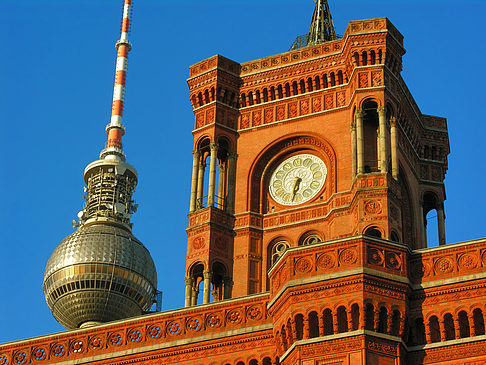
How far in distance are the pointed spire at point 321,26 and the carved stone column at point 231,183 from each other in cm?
981

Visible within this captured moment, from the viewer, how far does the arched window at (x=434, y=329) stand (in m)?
35.5

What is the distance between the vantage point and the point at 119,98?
101 meters

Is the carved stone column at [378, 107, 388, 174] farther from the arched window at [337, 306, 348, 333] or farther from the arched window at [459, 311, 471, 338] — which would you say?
the arched window at [337, 306, 348, 333]

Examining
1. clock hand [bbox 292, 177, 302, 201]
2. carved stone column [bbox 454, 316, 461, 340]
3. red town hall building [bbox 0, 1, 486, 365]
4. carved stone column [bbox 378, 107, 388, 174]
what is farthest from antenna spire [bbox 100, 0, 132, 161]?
carved stone column [bbox 454, 316, 461, 340]

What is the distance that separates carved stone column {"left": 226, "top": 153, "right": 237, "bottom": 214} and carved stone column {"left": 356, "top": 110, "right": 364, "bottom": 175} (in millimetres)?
5835

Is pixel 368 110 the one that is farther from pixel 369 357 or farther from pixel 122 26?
pixel 122 26

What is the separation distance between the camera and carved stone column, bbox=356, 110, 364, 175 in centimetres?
4762

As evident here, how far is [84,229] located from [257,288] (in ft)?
127

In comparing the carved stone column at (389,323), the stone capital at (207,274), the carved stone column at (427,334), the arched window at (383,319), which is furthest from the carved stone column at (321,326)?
the stone capital at (207,274)

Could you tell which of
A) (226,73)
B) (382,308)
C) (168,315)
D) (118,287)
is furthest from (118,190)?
(382,308)

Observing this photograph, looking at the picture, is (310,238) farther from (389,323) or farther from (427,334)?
(389,323)

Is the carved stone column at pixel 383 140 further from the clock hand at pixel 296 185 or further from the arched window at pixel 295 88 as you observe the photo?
the arched window at pixel 295 88

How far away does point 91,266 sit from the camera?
7975 centimetres

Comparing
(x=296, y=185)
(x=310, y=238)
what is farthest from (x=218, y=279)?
(x=296, y=185)
